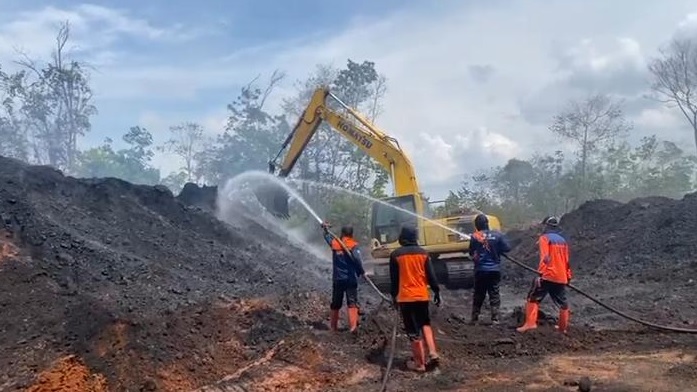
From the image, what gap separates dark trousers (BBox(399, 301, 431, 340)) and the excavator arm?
6.55m

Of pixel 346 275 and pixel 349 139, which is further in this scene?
pixel 349 139

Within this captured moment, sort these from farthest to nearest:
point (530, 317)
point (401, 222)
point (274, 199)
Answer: point (274, 199) → point (401, 222) → point (530, 317)

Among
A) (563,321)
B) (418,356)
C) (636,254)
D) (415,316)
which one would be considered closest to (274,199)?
(563,321)

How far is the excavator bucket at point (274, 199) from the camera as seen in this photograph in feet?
50.8

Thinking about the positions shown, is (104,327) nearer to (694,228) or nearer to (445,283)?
(445,283)

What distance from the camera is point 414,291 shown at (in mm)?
7508

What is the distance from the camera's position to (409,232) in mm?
7633

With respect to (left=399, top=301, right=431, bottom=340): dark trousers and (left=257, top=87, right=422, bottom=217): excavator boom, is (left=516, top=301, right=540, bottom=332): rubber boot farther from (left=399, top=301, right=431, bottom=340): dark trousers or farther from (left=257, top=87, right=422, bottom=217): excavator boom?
(left=257, top=87, right=422, bottom=217): excavator boom

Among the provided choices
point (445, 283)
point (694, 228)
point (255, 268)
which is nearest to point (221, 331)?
point (255, 268)

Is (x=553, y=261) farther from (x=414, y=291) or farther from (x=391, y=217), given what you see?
(x=391, y=217)

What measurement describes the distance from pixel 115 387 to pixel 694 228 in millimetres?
14957

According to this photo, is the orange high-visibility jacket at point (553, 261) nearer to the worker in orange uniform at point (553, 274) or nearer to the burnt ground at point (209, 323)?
the worker in orange uniform at point (553, 274)

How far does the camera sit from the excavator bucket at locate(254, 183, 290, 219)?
15484 millimetres

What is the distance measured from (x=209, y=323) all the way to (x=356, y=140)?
7054 mm
